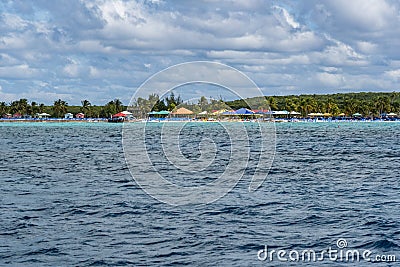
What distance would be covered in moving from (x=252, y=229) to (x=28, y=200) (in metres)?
12.2

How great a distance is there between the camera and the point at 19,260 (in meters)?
18.0

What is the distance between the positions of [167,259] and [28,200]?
1267cm

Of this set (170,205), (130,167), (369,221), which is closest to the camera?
(369,221)

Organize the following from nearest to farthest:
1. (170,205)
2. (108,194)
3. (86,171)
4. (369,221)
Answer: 1. (369,221)
2. (170,205)
3. (108,194)
4. (86,171)

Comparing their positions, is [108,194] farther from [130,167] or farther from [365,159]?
[365,159]

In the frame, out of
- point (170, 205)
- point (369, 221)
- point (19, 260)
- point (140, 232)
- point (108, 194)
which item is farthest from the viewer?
point (108, 194)

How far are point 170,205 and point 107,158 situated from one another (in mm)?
30563

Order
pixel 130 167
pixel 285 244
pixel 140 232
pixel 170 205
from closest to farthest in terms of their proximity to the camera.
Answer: pixel 285 244
pixel 140 232
pixel 170 205
pixel 130 167

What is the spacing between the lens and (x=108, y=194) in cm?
3077

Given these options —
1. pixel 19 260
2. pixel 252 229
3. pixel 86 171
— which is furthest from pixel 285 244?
pixel 86 171

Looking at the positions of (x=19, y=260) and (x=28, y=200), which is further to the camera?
(x=28, y=200)

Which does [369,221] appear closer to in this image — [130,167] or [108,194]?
[108,194]

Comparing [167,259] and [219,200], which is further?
[219,200]

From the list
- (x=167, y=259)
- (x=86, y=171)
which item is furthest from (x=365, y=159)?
(x=167, y=259)
